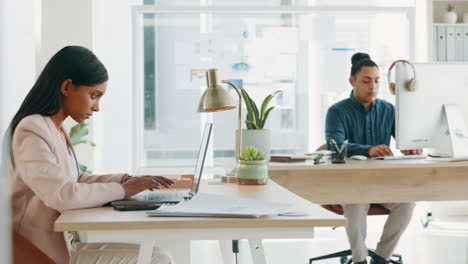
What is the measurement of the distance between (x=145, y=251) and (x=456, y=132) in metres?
1.90

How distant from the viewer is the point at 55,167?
1.51 metres

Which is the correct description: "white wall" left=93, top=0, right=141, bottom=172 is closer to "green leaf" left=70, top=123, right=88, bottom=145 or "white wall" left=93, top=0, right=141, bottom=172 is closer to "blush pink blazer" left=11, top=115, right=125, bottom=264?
"green leaf" left=70, top=123, right=88, bottom=145

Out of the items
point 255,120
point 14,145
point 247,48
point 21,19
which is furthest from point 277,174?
point 247,48

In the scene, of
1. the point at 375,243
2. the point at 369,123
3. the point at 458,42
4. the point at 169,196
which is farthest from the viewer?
the point at 458,42

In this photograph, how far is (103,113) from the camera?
472 centimetres

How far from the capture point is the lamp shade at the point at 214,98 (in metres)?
2.16

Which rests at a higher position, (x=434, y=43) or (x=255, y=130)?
(x=434, y=43)

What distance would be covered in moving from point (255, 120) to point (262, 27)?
2.87 metres

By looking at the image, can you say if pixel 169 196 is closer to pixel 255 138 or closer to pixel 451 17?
pixel 255 138

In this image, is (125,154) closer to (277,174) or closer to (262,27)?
(262,27)

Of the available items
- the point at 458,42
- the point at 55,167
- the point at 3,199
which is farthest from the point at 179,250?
the point at 458,42

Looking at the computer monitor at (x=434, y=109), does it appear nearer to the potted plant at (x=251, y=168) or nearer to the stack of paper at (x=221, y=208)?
the potted plant at (x=251, y=168)

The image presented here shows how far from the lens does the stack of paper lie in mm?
1385

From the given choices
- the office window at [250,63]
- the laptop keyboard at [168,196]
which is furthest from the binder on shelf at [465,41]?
the laptop keyboard at [168,196]
